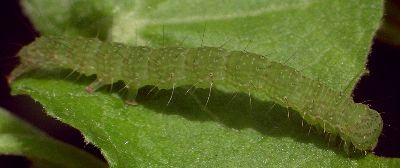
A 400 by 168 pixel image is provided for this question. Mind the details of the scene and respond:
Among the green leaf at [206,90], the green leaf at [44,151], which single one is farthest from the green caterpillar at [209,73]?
the green leaf at [44,151]

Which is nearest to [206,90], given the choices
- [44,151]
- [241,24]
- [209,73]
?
[209,73]

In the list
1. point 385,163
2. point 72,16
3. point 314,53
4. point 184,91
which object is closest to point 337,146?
point 385,163

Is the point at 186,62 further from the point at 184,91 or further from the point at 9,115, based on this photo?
the point at 9,115

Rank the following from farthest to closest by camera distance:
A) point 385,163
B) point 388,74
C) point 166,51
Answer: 1. point 388,74
2. point 166,51
3. point 385,163

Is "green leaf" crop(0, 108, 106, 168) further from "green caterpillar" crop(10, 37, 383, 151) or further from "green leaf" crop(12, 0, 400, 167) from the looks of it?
"green caterpillar" crop(10, 37, 383, 151)

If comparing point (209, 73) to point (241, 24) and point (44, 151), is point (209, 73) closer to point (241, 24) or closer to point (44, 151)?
point (241, 24)

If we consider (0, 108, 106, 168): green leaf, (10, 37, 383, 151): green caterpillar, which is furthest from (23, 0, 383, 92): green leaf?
(0, 108, 106, 168): green leaf
